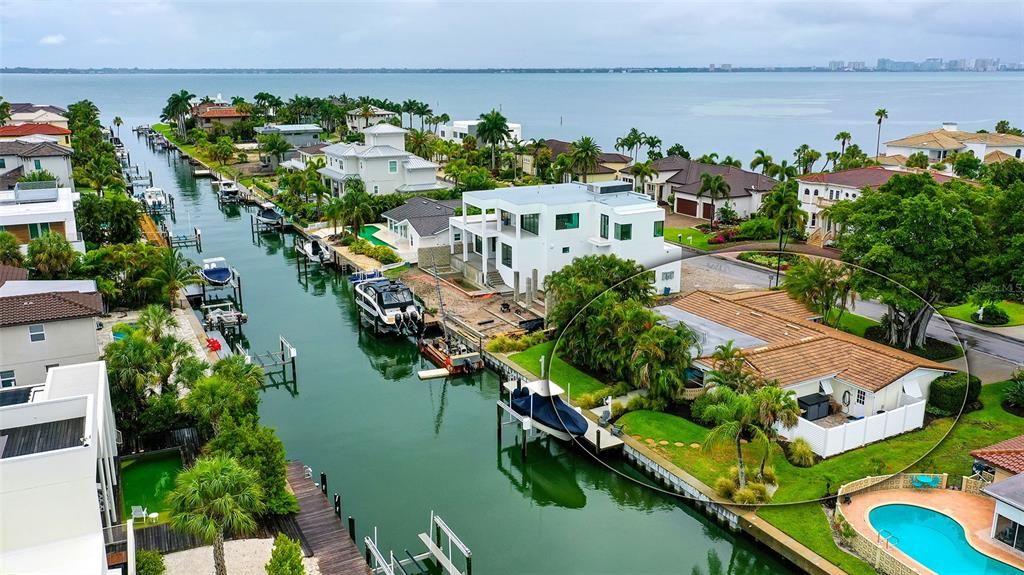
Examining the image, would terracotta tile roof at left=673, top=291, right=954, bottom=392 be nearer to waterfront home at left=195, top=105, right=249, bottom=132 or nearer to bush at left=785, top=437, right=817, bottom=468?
bush at left=785, top=437, right=817, bottom=468

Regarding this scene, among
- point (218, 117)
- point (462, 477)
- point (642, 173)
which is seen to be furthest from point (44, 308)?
point (218, 117)

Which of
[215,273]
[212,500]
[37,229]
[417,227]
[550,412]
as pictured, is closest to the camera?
[212,500]

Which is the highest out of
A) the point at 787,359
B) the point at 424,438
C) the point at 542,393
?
the point at 787,359

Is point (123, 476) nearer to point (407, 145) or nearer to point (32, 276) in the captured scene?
point (32, 276)

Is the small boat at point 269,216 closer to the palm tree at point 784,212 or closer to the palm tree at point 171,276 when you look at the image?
the palm tree at point 171,276

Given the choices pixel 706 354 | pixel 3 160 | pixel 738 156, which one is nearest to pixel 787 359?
pixel 706 354

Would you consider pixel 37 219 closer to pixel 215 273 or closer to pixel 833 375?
pixel 215 273

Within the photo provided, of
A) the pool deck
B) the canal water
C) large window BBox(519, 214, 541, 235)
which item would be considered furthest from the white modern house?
the pool deck

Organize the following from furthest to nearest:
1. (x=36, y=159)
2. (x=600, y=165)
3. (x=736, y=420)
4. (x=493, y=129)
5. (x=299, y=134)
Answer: (x=299, y=134) < (x=493, y=129) < (x=600, y=165) < (x=36, y=159) < (x=736, y=420)
